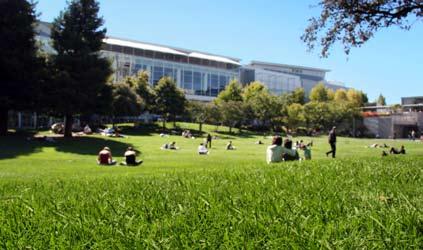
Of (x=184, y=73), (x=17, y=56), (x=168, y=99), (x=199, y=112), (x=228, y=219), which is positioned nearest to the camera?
(x=228, y=219)

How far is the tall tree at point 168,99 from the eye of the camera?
75.3 m

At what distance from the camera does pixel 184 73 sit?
118875mm

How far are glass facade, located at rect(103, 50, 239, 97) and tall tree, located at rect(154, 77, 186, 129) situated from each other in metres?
26.8

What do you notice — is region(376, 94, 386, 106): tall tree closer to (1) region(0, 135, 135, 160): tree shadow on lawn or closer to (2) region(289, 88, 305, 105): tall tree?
(2) region(289, 88, 305, 105): tall tree

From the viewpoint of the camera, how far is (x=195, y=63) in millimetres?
123250

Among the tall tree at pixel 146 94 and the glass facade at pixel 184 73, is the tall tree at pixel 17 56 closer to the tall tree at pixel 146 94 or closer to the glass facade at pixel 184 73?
the tall tree at pixel 146 94

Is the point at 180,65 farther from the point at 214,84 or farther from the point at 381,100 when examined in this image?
the point at 381,100

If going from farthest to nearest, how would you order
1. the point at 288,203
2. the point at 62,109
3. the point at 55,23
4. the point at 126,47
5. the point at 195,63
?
the point at 195,63 < the point at 126,47 < the point at 55,23 < the point at 62,109 < the point at 288,203

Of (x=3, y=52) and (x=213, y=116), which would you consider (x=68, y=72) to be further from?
(x=213, y=116)

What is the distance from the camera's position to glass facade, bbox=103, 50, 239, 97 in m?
106

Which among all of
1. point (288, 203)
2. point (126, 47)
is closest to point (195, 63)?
point (126, 47)

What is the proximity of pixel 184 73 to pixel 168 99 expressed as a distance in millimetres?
44202

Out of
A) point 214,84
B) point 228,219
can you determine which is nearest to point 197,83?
point 214,84

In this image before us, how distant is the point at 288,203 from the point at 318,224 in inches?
39.0
